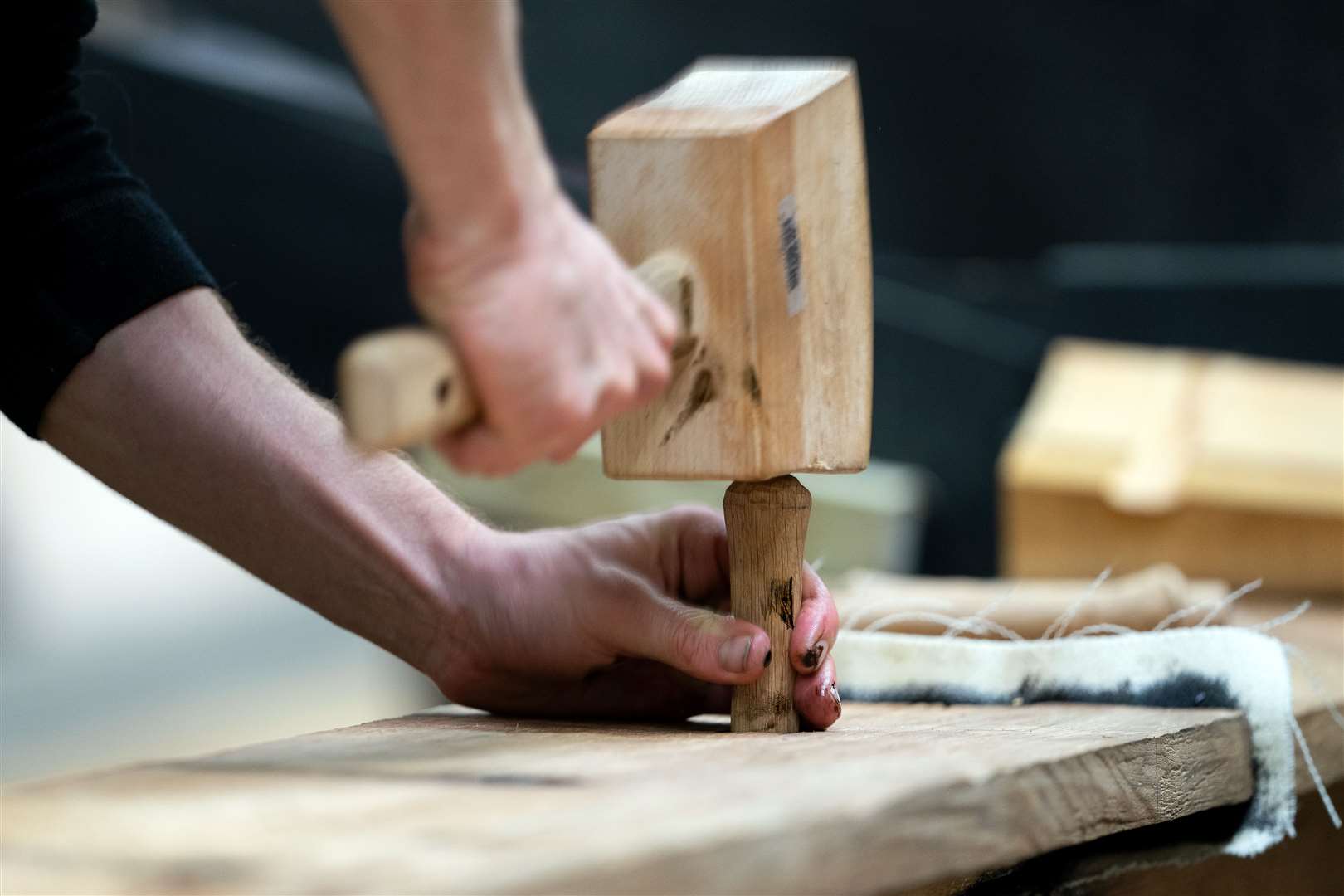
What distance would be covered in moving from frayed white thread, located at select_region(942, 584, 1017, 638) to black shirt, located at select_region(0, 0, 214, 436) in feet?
2.09

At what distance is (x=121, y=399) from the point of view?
0.99 m

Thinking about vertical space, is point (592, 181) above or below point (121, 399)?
above

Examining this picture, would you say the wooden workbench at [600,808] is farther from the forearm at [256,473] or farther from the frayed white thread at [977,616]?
the frayed white thread at [977,616]

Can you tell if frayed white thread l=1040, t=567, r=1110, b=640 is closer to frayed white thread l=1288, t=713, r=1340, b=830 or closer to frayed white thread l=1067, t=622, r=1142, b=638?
frayed white thread l=1067, t=622, r=1142, b=638

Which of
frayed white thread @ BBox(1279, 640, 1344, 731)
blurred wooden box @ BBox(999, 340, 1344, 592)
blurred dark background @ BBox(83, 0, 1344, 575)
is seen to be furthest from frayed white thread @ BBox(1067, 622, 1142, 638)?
blurred dark background @ BBox(83, 0, 1344, 575)

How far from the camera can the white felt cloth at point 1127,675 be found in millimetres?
1008

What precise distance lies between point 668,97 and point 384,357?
363mm

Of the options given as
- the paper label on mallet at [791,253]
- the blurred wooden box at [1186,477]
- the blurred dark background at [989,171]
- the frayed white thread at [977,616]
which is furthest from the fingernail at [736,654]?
the blurred dark background at [989,171]

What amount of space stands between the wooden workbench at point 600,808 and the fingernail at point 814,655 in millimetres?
53

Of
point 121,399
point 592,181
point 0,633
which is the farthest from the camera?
Result: point 0,633

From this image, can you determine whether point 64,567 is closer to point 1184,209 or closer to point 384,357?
point 1184,209

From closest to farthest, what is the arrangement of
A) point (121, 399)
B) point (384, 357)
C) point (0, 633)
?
1. point (384, 357)
2. point (121, 399)
3. point (0, 633)

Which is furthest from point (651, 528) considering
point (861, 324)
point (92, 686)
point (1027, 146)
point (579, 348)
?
point (92, 686)

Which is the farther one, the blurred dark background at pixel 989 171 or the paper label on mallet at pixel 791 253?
the blurred dark background at pixel 989 171
